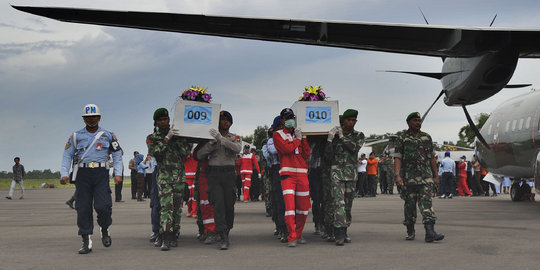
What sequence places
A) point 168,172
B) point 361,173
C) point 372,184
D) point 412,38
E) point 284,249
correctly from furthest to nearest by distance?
point 372,184, point 361,173, point 412,38, point 168,172, point 284,249

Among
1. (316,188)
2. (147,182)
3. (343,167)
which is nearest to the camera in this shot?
(343,167)

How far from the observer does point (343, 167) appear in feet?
27.9

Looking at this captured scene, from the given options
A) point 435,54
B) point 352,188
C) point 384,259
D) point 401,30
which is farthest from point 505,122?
point 384,259

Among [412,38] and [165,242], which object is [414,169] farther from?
[165,242]

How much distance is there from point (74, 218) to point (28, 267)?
24.9 ft

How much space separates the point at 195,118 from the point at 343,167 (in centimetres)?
235

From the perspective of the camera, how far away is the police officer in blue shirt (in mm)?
7625

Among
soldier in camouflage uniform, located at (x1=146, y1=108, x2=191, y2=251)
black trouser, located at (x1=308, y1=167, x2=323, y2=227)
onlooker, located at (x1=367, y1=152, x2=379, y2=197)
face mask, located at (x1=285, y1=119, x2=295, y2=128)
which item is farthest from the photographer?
onlooker, located at (x1=367, y1=152, x2=379, y2=197)

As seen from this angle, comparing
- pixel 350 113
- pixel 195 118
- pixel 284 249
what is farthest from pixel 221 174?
pixel 350 113

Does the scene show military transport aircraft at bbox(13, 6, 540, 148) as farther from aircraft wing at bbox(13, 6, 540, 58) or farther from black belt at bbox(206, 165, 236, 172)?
black belt at bbox(206, 165, 236, 172)

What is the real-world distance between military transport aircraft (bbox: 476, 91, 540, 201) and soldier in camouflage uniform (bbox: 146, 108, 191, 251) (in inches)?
429

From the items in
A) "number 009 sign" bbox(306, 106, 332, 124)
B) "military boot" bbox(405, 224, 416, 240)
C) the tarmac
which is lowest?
the tarmac

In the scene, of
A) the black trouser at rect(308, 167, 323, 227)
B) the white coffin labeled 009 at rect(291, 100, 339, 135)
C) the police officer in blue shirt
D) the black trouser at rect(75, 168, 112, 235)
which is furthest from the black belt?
the black trouser at rect(308, 167, 323, 227)

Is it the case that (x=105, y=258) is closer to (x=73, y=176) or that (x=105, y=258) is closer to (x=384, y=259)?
(x=73, y=176)
